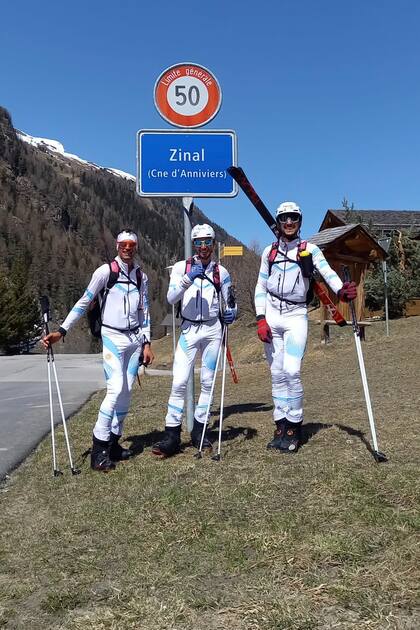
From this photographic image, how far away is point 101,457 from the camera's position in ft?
17.2

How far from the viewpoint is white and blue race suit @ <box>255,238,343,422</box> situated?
5359 mm

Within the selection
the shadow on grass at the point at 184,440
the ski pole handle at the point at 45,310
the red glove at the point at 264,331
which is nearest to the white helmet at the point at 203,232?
the red glove at the point at 264,331

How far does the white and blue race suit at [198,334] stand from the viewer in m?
5.65

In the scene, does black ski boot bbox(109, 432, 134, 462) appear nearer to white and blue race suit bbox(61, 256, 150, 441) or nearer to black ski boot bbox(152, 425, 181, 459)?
white and blue race suit bbox(61, 256, 150, 441)

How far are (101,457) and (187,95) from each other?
3.91 m

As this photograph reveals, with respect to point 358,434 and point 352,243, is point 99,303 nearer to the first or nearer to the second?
point 358,434

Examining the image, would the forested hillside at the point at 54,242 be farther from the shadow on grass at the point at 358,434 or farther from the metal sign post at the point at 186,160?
the shadow on grass at the point at 358,434

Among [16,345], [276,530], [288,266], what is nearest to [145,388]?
[288,266]

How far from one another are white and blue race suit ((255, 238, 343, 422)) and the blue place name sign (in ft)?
4.06

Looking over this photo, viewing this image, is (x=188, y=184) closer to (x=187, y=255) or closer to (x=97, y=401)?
(x=187, y=255)

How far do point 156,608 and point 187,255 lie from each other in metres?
3.98

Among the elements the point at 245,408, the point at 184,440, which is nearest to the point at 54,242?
the point at 245,408

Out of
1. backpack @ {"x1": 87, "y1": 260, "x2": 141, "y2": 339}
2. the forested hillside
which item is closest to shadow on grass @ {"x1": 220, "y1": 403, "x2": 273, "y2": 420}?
backpack @ {"x1": 87, "y1": 260, "x2": 141, "y2": 339}

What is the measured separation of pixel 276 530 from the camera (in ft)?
11.6
